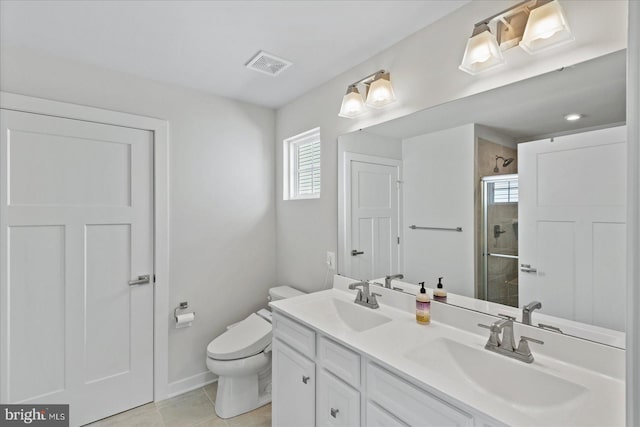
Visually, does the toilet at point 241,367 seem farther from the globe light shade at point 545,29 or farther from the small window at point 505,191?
the globe light shade at point 545,29

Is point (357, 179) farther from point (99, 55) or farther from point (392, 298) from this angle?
point (99, 55)

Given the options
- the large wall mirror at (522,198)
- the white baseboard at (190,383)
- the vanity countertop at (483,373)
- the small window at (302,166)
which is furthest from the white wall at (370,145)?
the white baseboard at (190,383)

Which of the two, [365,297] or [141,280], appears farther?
[141,280]

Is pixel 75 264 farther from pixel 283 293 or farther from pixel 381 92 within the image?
pixel 381 92

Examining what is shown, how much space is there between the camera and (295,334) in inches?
62.2

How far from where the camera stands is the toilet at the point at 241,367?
2012mm

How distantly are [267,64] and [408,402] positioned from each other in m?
1.93

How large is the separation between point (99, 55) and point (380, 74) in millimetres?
1689

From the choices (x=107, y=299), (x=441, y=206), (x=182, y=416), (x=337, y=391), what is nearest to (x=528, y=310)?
(x=441, y=206)

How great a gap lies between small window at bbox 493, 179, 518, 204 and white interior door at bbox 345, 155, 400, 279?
52 cm

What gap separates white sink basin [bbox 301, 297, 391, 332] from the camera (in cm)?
163

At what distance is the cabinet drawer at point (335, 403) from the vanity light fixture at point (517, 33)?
1460 mm

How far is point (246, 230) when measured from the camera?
2668 millimetres

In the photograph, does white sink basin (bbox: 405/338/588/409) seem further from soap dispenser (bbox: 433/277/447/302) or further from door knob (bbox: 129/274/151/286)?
door knob (bbox: 129/274/151/286)
